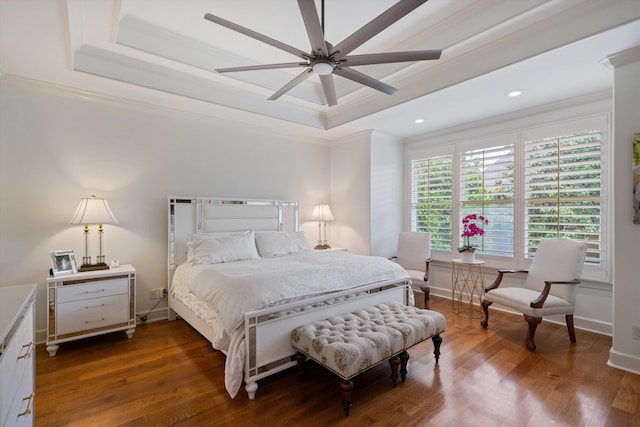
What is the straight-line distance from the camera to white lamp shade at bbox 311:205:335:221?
5.07 metres

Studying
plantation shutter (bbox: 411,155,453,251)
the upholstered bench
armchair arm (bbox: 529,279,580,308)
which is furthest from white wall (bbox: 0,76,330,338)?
armchair arm (bbox: 529,279,580,308)

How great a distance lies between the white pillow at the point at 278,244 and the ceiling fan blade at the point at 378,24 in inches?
101

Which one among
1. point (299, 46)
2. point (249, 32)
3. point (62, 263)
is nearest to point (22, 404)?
point (62, 263)

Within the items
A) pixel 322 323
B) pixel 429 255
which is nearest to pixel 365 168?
pixel 429 255

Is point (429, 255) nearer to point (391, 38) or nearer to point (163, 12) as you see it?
point (391, 38)

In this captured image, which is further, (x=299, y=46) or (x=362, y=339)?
(x=299, y=46)

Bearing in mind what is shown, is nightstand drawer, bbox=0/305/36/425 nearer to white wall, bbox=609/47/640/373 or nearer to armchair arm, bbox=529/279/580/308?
armchair arm, bbox=529/279/580/308

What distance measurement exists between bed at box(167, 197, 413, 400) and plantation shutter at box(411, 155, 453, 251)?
184cm

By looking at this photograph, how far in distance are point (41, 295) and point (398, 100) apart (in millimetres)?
4536

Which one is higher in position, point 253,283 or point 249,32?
point 249,32

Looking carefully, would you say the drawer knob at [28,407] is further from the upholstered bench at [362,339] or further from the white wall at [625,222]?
the white wall at [625,222]

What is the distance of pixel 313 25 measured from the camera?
177 centimetres

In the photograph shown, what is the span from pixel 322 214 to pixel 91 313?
331cm

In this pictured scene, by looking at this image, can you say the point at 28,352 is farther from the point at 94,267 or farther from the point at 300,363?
the point at 94,267
